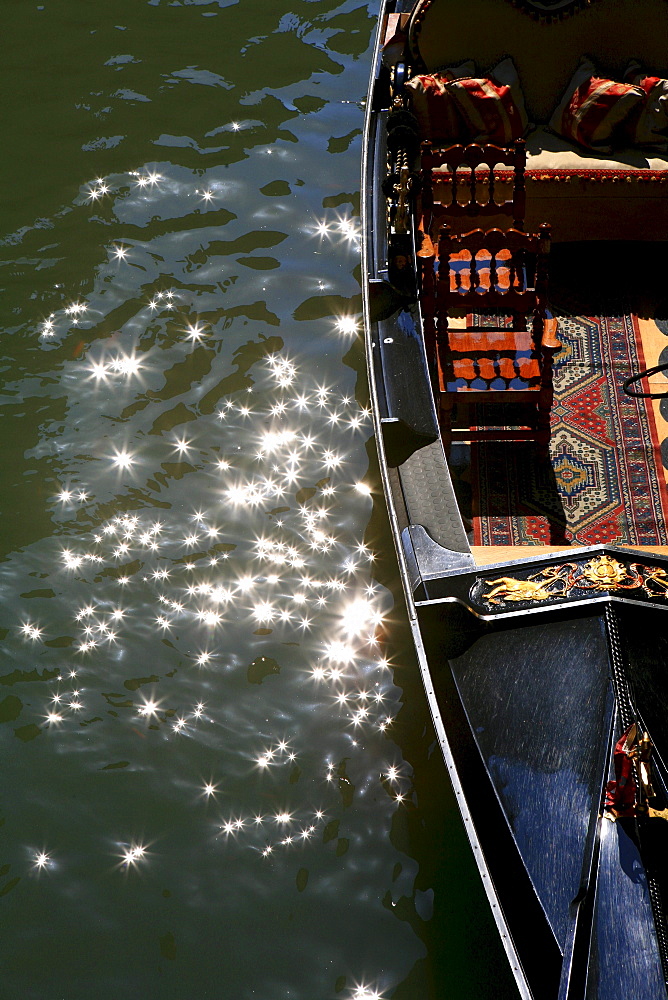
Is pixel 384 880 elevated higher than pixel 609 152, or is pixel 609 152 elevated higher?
pixel 609 152

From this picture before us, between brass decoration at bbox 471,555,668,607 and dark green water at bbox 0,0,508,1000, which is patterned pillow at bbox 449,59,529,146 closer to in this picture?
dark green water at bbox 0,0,508,1000

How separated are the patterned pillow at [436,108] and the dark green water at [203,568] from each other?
84 cm

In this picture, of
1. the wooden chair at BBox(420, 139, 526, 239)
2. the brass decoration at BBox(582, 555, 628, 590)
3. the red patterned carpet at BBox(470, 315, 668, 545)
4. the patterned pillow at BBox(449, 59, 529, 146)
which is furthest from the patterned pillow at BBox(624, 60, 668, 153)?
the brass decoration at BBox(582, 555, 628, 590)

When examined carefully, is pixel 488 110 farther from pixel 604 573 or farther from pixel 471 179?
pixel 604 573

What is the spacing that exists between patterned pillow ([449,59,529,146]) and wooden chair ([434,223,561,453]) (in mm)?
1006

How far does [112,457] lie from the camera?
4.53 meters

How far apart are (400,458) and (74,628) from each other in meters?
1.53

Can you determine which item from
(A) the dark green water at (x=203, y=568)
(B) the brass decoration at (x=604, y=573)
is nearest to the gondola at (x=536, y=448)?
(B) the brass decoration at (x=604, y=573)

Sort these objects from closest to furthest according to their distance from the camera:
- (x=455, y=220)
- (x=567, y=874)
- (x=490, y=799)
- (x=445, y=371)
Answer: (x=567, y=874), (x=490, y=799), (x=445, y=371), (x=455, y=220)

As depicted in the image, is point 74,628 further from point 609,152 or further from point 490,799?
point 609,152

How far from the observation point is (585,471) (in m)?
3.78

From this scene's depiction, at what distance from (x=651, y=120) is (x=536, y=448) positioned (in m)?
1.83

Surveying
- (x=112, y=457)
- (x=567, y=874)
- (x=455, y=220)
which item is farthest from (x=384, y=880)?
(x=455, y=220)

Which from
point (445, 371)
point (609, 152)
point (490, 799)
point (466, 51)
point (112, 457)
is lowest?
point (112, 457)
